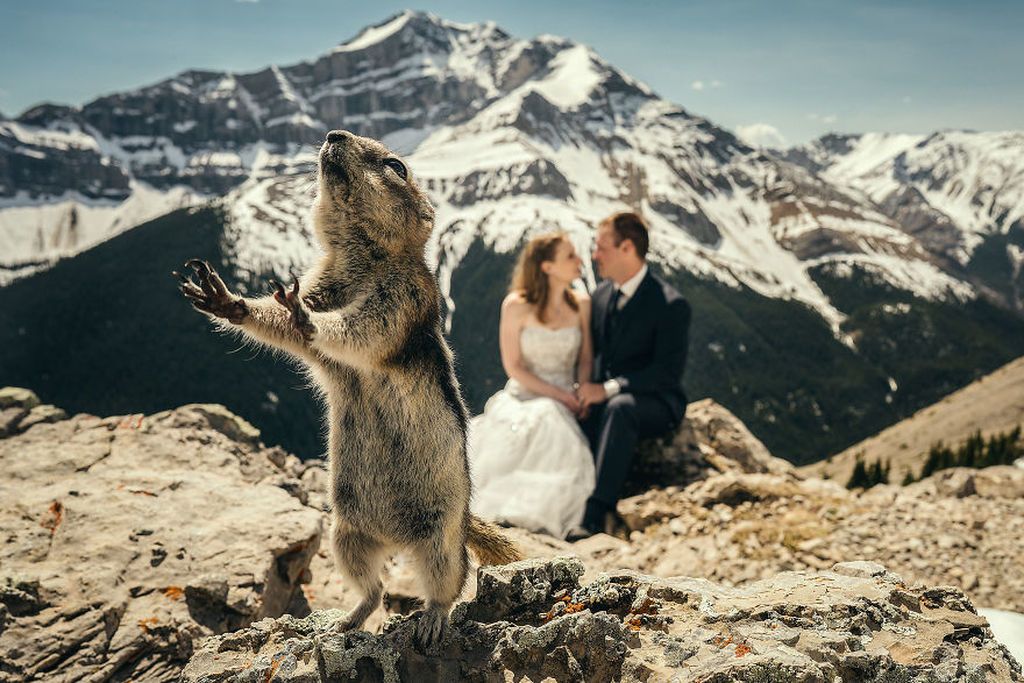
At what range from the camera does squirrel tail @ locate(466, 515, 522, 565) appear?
671cm

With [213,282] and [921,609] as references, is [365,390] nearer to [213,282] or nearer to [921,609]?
[213,282]

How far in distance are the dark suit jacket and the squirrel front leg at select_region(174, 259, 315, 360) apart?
→ 27.4ft

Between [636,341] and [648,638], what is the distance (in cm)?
846

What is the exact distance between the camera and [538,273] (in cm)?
1316

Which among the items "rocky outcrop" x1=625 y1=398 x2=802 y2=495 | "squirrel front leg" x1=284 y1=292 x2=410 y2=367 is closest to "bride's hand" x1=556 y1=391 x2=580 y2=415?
"rocky outcrop" x1=625 y1=398 x2=802 y2=495

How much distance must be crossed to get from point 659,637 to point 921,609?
2378mm

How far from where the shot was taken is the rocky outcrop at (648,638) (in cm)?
450

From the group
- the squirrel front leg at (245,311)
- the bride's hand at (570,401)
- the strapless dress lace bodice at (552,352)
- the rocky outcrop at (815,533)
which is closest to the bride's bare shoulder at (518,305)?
the strapless dress lace bodice at (552,352)

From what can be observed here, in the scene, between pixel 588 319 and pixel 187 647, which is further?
pixel 588 319

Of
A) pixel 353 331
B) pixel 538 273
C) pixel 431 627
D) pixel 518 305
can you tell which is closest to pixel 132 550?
pixel 431 627

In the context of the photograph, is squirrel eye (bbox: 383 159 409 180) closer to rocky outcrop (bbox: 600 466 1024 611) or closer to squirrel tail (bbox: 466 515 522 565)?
squirrel tail (bbox: 466 515 522 565)

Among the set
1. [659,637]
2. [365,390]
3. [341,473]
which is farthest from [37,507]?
[659,637]

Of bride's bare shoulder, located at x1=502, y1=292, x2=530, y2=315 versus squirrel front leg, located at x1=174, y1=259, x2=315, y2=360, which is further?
bride's bare shoulder, located at x1=502, y1=292, x2=530, y2=315

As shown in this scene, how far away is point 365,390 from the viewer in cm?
597
